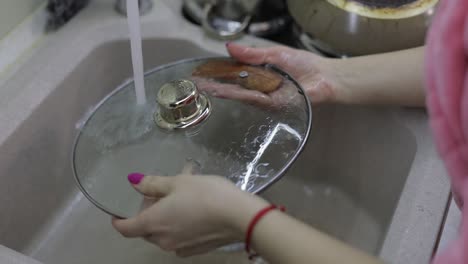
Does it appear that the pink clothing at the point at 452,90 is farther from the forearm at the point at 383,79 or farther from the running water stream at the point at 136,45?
the running water stream at the point at 136,45

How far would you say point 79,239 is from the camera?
69cm

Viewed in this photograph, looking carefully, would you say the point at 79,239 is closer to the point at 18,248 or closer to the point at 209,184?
the point at 18,248

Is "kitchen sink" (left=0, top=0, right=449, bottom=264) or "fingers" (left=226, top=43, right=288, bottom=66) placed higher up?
"fingers" (left=226, top=43, right=288, bottom=66)

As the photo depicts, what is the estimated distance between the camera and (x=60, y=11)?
2.42 ft

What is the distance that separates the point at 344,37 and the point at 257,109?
0.63 ft

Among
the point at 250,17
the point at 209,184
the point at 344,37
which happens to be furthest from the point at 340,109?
the point at 209,184

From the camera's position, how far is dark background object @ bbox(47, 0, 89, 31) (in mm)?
730

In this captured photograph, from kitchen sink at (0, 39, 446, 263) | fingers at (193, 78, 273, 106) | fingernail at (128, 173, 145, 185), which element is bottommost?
kitchen sink at (0, 39, 446, 263)

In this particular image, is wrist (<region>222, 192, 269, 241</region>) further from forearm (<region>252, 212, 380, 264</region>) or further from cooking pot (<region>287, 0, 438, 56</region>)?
cooking pot (<region>287, 0, 438, 56</region>)

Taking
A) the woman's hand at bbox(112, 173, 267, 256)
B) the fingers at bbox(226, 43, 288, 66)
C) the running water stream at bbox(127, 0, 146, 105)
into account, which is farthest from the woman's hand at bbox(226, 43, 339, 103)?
the woman's hand at bbox(112, 173, 267, 256)

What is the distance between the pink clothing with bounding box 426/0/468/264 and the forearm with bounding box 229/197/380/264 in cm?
7

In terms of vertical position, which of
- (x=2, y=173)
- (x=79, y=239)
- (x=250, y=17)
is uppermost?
(x=250, y=17)

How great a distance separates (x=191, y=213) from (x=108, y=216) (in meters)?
0.32

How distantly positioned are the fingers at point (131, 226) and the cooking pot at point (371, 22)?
36 centimetres
